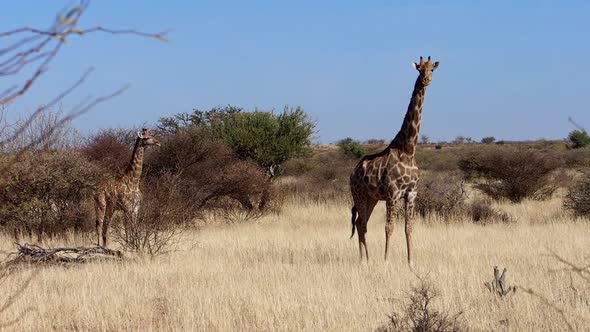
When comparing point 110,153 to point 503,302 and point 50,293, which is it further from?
point 503,302

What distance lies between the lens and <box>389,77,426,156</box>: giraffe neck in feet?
39.8

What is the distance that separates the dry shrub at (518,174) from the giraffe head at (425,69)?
590 inches

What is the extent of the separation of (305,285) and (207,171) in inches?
463

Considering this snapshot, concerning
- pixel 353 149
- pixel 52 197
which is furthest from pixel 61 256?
pixel 353 149

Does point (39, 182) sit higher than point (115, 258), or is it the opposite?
point (39, 182)

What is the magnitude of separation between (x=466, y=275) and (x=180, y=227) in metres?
7.58

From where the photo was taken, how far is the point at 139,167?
14594mm

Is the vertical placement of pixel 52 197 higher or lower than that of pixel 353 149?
lower

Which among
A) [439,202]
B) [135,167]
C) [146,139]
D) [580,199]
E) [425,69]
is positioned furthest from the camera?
[439,202]

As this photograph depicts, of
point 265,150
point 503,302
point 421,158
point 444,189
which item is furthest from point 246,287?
point 421,158

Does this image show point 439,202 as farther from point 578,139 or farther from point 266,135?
point 578,139

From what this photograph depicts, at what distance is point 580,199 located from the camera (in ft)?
60.7

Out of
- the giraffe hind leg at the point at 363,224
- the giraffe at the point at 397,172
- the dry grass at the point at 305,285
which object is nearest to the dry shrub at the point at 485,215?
the dry grass at the point at 305,285

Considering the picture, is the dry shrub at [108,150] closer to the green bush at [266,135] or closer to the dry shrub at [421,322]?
the green bush at [266,135]
